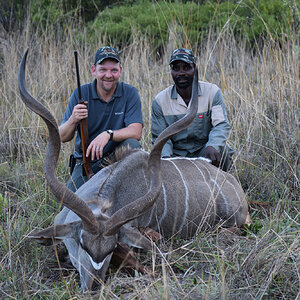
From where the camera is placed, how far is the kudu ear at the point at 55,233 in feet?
9.36

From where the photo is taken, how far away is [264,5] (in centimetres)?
823

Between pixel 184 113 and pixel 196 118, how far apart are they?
132 millimetres

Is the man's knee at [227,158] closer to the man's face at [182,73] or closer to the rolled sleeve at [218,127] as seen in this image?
the rolled sleeve at [218,127]

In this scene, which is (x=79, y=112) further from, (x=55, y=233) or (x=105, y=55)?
(x=55, y=233)

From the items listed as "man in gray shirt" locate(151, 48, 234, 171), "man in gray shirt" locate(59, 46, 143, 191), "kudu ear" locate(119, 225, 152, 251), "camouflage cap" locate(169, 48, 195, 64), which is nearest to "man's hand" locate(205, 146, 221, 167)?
"man in gray shirt" locate(151, 48, 234, 171)

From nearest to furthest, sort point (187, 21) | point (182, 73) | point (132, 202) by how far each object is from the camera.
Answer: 1. point (132, 202)
2. point (182, 73)
3. point (187, 21)

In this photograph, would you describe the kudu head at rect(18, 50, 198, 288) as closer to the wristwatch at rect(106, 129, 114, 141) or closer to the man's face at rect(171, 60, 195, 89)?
the wristwatch at rect(106, 129, 114, 141)

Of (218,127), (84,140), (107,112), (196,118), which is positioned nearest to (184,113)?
(196,118)

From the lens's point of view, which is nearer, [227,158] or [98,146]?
[98,146]

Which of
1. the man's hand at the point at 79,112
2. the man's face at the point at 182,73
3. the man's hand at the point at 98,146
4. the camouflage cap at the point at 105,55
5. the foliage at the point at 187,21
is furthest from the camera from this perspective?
the foliage at the point at 187,21

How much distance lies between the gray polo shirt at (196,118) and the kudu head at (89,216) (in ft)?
4.31

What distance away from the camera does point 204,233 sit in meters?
3.47

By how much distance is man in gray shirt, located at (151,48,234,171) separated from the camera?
4.28 meters

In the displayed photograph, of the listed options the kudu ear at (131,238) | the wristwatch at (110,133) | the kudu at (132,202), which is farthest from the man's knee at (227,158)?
the kudu ear at (131,238)
